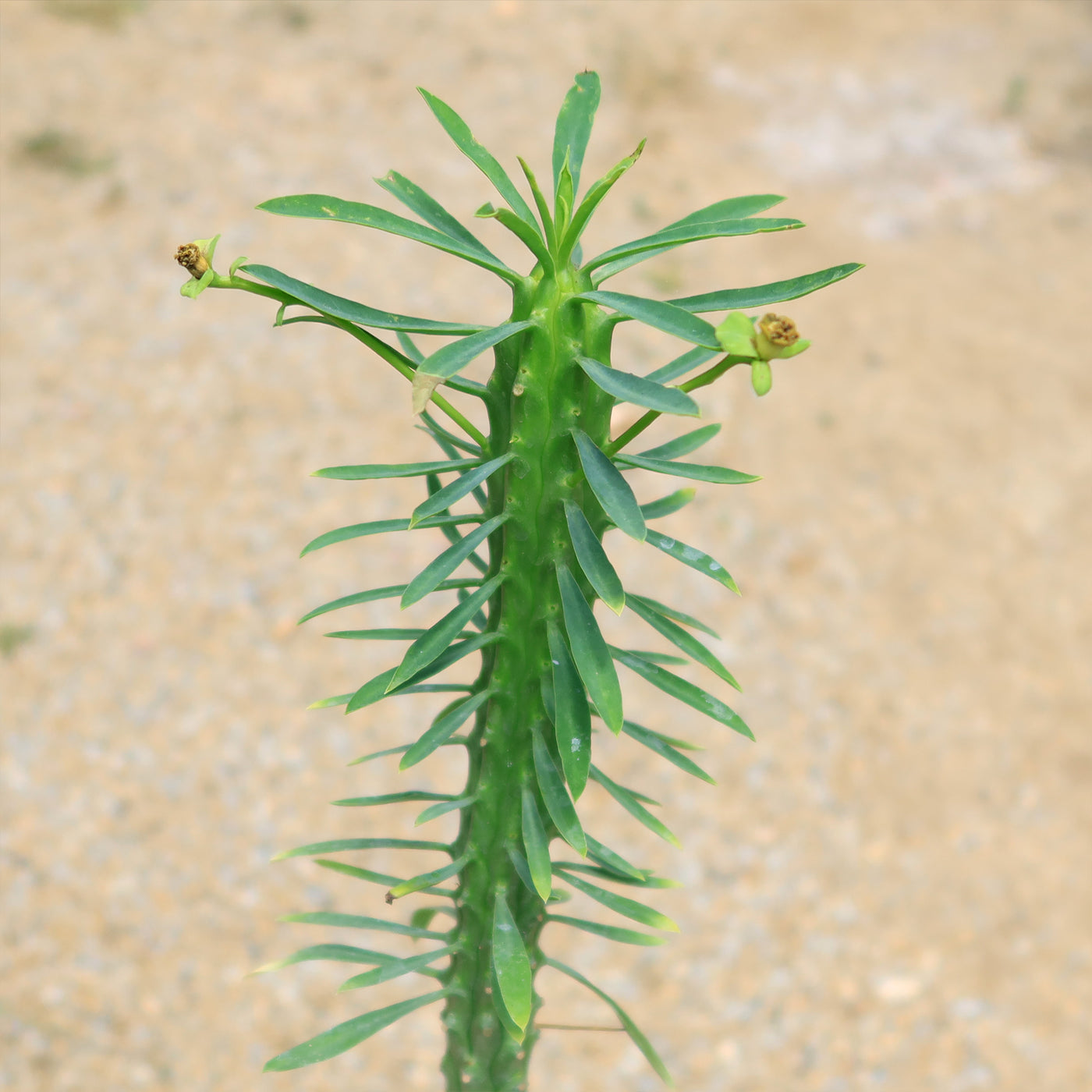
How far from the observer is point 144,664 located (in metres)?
1.91

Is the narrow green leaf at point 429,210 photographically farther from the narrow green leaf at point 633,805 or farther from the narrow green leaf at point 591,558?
the narrow green leaf at point 633,805

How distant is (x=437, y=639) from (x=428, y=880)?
0.16 meters

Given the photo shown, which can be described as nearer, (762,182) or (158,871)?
(158,871)

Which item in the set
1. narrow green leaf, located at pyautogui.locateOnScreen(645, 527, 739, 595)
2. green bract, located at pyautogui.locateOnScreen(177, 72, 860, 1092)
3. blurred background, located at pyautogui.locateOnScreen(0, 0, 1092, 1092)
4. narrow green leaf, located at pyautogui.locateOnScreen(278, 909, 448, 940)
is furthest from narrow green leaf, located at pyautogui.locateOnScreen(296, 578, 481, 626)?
blurred background, located at pyautogui.locateOnScreen(0, 0, 1092, 1092)

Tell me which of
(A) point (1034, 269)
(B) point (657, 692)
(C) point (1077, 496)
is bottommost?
(B) point (657, 692)

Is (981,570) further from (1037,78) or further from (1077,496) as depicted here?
(1037,78)

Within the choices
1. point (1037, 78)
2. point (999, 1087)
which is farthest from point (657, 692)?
point (1037, 78)

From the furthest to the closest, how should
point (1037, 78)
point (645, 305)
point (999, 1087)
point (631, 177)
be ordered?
point (1037, 78)
point (631, 177)
point (999, 1087)
point (645, 305)

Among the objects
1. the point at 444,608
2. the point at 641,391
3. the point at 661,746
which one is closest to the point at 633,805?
the point at 661,746

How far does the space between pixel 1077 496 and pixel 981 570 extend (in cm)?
38

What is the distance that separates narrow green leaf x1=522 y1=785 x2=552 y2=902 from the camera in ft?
1.81

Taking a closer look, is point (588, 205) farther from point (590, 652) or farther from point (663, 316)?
point (590, 652)

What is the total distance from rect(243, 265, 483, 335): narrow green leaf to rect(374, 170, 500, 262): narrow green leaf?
0.14 feet

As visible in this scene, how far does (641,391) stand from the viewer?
0.44m
